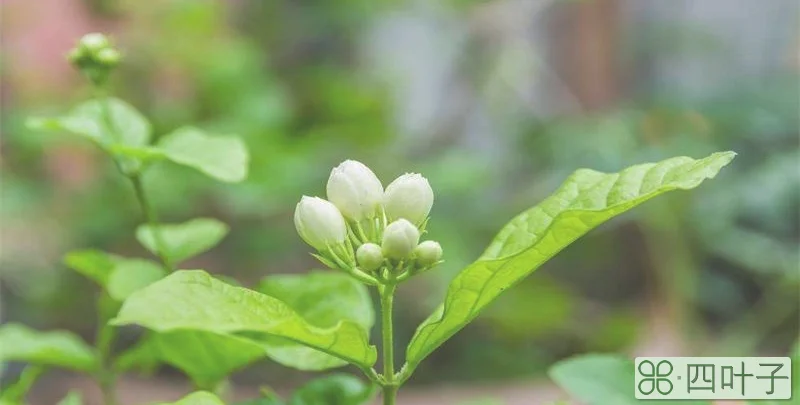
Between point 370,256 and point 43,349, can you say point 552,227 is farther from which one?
point 43,349

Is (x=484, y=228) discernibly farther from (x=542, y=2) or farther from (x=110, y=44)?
(x=110, y=44)

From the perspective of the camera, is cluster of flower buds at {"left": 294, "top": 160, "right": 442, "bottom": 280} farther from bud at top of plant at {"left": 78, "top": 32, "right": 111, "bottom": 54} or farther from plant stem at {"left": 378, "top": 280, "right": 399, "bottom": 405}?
bud at top of plant at {"left": 78, "top": 32, "right": 111, "bottom": 54}

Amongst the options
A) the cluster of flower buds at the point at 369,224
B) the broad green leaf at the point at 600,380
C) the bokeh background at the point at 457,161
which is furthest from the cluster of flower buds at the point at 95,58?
the bokeh background at the point at 457,161

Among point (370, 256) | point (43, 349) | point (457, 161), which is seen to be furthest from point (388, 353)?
point (457, 161)

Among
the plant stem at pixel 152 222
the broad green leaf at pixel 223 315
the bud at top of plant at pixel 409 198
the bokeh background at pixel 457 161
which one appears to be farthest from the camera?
the bokeh background at pixel 457 161

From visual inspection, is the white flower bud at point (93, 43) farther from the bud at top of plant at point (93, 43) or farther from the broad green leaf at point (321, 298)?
the broad green leaf at point (321, 298)

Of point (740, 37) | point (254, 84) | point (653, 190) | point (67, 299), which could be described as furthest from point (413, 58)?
point (653, 190)

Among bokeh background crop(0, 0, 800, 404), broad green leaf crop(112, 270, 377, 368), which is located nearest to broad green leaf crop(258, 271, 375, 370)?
broad green leaf crop(112, 270, 377, 368)
